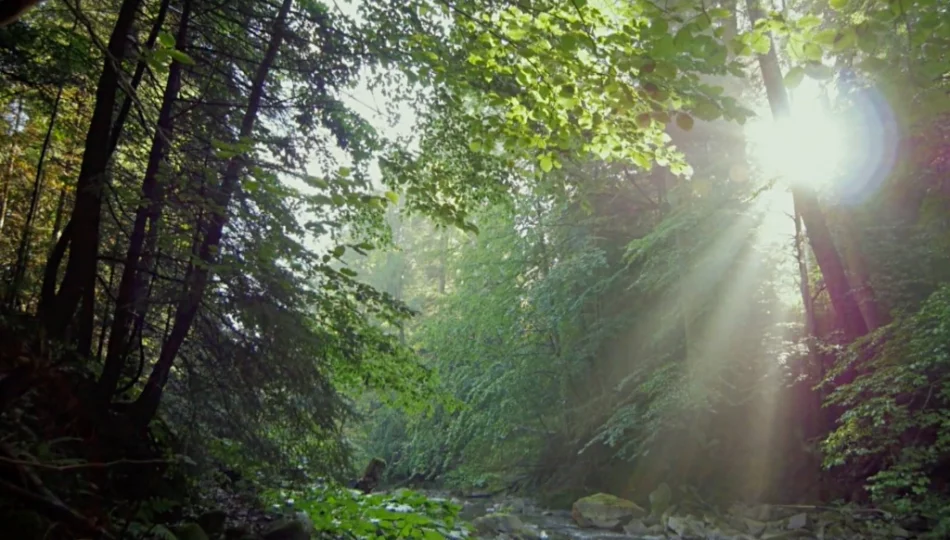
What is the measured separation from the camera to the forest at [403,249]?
2.58 m

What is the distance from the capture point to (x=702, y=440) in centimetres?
1152

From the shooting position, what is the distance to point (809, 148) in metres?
9.04

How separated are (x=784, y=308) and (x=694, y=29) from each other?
39.8 feet

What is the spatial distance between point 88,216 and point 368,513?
9.85 feet

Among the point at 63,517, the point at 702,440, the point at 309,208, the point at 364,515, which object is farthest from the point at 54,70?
the point at 702,440

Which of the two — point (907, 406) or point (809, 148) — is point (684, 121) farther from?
point (809, 148)

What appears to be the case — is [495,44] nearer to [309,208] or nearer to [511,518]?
[309,208]

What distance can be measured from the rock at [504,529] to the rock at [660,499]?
8.13ft

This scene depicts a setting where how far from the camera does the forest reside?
2.58 meters

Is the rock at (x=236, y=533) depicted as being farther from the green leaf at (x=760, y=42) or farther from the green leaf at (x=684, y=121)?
the green leaf at (x=760, y=42)

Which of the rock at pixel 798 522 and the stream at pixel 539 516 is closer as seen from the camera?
the rock at pixel 798 522

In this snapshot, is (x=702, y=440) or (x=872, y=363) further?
(x=702, y=440)

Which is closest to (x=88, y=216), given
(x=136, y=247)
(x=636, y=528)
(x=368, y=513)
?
(x=136, y=247)

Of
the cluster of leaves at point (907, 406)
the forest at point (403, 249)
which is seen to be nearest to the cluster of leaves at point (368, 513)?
the forest at point (403, 249)
